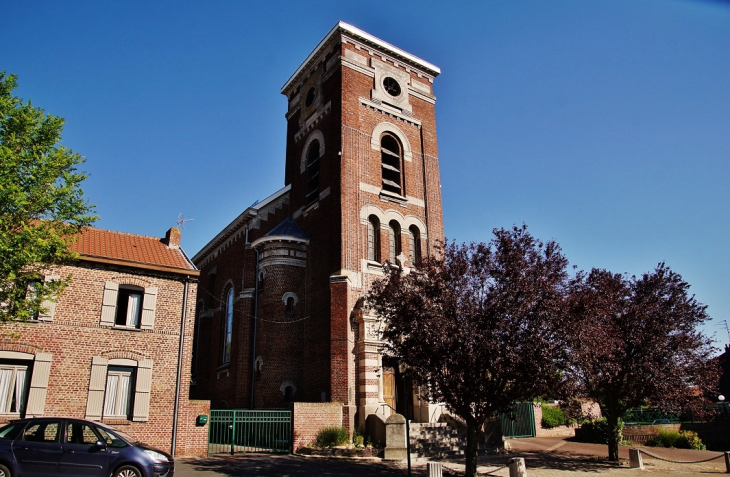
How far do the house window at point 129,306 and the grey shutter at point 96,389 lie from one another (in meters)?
1.55

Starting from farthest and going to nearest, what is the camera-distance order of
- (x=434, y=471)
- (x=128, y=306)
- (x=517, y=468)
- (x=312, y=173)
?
(x=312, y=173), (x=128, y=306), (x=517, y=468), (x=434, y=471)

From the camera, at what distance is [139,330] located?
18562 mm

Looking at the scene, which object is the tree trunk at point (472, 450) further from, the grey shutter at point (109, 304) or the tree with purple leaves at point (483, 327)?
the grey shutter at point (109, 304)

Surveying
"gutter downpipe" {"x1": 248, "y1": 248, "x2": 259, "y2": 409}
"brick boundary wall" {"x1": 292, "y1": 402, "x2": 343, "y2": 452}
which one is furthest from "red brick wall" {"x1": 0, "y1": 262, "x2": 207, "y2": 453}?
"gutter downpipe" {"x1": 248, "y1": 248, "x2": 259, "y2": 409}

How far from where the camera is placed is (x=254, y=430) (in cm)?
1977

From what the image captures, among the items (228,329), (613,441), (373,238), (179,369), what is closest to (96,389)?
(179,369)

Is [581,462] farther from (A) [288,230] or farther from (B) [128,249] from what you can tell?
(B) [128,249]

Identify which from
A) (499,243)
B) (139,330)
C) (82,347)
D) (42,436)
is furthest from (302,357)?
(42,436)

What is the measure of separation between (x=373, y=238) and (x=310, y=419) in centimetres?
890

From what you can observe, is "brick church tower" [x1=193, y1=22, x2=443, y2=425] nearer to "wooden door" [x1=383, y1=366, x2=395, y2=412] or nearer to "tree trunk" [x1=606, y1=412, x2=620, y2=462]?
"wooden door" [x1=383, y1=366, x2=395, y2=412]

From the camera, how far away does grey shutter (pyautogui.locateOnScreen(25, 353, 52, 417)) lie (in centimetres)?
1639

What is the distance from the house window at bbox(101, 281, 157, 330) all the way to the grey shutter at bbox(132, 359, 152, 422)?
1318 millimetres

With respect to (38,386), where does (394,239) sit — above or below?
above

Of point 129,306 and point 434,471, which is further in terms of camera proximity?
point 129,306
